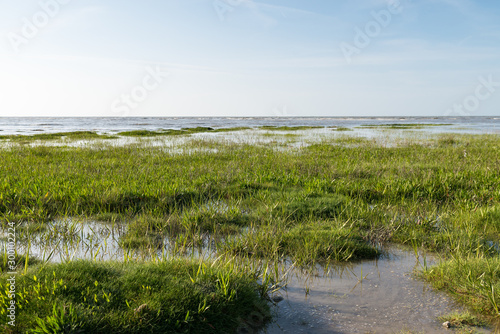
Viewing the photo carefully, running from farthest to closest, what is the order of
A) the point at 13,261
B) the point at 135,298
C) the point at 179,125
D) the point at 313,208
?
the point at 179,125, the point at 313,208, the point at 13,261, the point at 135,298

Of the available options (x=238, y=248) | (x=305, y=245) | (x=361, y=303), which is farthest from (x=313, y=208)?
(x=361, y=303)

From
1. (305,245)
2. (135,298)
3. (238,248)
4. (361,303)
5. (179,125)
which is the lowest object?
(361,303)

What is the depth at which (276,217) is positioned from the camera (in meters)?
6.03

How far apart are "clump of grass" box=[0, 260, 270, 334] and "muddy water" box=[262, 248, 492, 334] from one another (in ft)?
1.30

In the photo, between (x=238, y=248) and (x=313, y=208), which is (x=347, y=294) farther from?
(x=313, y=208)

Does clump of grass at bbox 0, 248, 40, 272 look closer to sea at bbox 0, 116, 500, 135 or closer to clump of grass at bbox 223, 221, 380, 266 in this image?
clump of grass at bbox 223, 221, 380, 266

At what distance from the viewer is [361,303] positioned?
3543 millimetres

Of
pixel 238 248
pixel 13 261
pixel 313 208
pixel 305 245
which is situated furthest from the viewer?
pixel 313 208

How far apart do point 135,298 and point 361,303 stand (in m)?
2.35

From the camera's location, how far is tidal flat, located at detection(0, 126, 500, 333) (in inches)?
118

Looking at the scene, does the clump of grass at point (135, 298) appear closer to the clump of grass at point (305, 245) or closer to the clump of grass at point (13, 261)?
the clump of grass at point (13, 261)

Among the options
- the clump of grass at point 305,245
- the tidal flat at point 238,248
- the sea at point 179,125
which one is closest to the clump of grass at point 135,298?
the tidal flat at point 238,248

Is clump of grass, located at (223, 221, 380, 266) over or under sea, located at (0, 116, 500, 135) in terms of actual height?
under

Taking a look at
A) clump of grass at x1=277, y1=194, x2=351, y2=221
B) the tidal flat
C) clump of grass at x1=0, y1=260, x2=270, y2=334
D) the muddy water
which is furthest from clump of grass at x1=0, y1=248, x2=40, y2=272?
clump of grass at x1=277, y1=194, x2=351, y2=221
